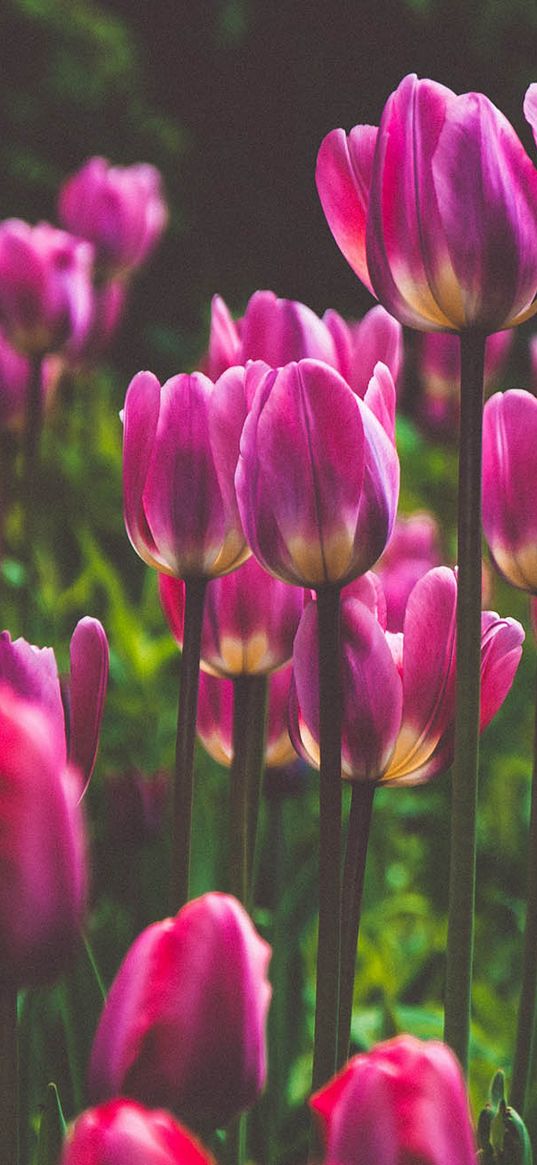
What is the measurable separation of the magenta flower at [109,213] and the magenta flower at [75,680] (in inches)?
58.1

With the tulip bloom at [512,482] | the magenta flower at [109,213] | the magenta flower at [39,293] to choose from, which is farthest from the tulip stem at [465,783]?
the magenta flower at [109,213]

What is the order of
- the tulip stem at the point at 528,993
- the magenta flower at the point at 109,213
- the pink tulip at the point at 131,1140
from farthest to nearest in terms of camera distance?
the magenta flower at the point at 109,213, the tulip stem at the point at 528,993, the pink tulip at the point at 131,1140

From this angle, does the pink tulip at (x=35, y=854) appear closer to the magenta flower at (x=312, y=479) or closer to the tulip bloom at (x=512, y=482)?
the magenta flower at (x=312, y=479)

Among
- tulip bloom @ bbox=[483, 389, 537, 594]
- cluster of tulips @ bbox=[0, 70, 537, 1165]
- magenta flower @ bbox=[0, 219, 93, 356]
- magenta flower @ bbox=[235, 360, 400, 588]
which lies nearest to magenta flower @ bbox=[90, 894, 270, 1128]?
cluster of tulips @ bbox=[0, 70, 537, 1165]

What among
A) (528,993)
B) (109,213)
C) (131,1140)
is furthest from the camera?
(109,213)

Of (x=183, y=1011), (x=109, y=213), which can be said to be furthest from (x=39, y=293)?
(x=183, y=1011)

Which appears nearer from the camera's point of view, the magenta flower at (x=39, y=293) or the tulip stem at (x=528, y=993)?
the tulip stem at (x=528, y=993)

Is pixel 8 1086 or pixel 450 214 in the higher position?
pixel 450 214

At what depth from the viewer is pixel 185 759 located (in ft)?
1.37

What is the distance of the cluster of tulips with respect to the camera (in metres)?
0.26

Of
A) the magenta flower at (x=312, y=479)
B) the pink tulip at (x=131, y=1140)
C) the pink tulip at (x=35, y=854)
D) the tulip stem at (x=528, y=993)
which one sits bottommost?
the tulip stem at (x=528, y=993)

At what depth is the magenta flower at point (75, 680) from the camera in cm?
36

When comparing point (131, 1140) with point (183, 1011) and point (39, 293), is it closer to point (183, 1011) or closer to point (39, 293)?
point (183, 1011)

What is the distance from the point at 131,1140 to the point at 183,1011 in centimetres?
6
